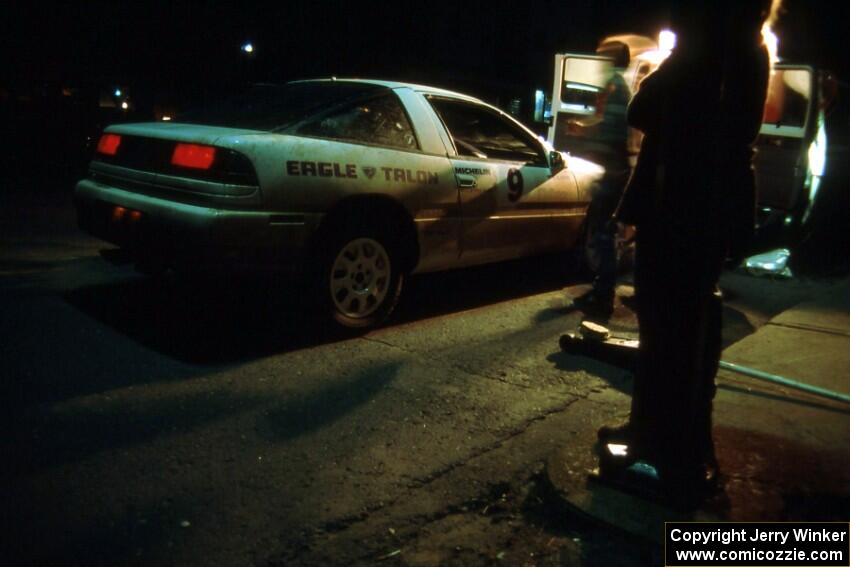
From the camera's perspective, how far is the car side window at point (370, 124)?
4.66m

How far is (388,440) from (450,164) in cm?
246

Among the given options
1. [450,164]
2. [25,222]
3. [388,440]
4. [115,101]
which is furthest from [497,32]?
[388,440]

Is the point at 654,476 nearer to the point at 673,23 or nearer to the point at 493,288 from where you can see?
the point at 673,23

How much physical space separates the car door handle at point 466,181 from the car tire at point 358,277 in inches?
28.5

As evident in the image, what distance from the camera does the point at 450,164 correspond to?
524cm

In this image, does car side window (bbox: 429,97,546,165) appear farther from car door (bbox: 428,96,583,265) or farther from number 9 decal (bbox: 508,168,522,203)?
number 9 decal (bbox: 508,168,522,203)

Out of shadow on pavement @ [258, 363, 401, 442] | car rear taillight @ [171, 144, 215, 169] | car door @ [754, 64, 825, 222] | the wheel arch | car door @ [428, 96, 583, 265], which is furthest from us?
car door @ [754, 64, 825, 222]

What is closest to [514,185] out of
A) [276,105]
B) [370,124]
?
[370,124]

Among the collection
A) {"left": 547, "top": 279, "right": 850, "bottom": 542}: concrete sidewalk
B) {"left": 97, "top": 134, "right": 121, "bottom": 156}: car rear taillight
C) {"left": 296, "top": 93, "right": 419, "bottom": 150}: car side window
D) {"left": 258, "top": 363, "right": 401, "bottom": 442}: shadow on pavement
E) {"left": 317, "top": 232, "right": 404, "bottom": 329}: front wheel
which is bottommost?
{"left": 547, "top": 279, "right": 850, "bottom": 542}: concrete sidewalk

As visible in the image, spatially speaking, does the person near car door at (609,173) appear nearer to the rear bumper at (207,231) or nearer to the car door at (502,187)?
Result: the car door at (502,187)

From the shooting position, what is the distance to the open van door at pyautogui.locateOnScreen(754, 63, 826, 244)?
7.77m

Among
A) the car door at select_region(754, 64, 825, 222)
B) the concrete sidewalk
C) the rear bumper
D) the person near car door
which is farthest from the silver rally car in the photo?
the car door at select_region(754, 64, 825, 222)

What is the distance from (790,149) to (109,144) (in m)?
6.81

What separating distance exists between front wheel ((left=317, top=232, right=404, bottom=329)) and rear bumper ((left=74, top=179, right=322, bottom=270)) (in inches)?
10.4
